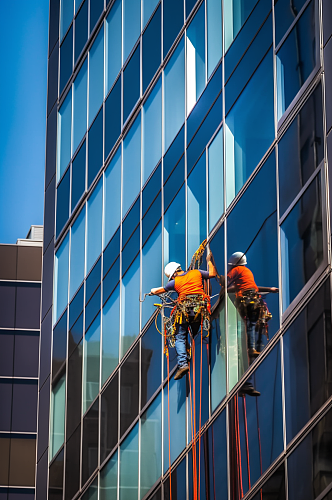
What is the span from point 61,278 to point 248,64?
13.3 meters

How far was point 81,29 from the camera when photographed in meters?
31.2

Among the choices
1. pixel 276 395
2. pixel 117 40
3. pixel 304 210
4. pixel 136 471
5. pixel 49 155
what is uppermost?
pixel 117 40

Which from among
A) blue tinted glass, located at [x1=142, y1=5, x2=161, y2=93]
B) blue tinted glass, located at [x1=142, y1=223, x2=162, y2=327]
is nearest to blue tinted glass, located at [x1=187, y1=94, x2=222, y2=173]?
blue tinted glass, located at [x1=142, y1=223, x2=162, y2=327]

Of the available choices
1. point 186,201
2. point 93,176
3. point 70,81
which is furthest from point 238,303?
point 70,81

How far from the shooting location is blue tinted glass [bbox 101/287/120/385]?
2508 centimetres

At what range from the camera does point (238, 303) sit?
18234 mm

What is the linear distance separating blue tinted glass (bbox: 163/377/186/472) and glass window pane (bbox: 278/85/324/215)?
5.75 m

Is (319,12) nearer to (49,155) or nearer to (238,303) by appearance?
(238,303)

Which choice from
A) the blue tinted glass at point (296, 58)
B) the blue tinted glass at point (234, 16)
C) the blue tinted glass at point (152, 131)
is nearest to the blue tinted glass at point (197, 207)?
the blue tinted glass at point (234, 16)

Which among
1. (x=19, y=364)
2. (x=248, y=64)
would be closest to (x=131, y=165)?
(x=248, y=64)

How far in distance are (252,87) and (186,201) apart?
374 centimetres

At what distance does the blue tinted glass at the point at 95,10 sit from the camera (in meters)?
29.7

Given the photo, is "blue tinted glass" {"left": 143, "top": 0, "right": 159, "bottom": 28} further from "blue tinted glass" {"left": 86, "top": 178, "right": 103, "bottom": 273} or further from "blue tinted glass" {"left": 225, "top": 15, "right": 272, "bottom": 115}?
"blue tinted glass" {"left": 225, "top": 15, "right": 272, "bottom": 115}

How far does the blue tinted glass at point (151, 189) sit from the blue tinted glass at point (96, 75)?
18.0 feet
